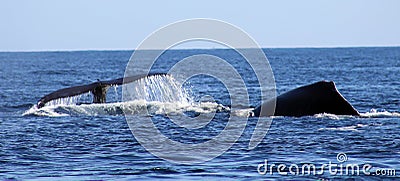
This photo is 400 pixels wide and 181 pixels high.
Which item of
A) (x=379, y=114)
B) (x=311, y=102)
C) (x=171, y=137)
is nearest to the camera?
(x=171, y=137)

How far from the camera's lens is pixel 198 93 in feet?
113

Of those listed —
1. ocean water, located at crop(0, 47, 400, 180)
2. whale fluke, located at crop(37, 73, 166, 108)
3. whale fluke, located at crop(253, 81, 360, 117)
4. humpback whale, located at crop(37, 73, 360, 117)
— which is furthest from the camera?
whale fluke, located at crop(253, 81, 360, 117)

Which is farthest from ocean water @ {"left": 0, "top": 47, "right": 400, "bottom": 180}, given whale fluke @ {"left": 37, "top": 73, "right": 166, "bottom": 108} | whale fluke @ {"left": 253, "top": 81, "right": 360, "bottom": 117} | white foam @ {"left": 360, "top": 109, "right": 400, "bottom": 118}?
whale fluke @ {"left": 37, "top": 73, "right": 166, "bottom": 108}

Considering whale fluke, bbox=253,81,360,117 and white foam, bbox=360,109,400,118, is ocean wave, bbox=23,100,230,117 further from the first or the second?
white foam, bbox=360,109,400,118

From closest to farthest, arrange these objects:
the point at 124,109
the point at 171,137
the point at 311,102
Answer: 1. the point at 171,137
2. the point at 311,102
3. the point at 124,109

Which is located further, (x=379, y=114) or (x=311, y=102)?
(x=379, y=114)

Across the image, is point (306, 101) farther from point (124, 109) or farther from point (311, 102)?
point (124, 109)

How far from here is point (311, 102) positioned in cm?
1862

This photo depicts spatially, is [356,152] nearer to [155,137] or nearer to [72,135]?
[155,137]

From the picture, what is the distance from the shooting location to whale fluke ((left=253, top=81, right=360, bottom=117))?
1794 cm

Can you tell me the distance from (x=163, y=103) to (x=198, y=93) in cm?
1138

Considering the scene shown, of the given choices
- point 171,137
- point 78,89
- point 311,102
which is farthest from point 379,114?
point 78,89

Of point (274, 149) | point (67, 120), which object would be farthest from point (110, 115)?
point (274, 149)

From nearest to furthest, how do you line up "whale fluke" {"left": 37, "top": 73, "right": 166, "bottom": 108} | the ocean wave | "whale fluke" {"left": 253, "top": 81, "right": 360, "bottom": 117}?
1. "whale fluke" {"left": 37, "top": 73, "right": 166, "bottom": 108}
2. "whale fluke" {"left": 253, "top": 81, "right": 360, "bottom": 117}
3. the ocean wave
